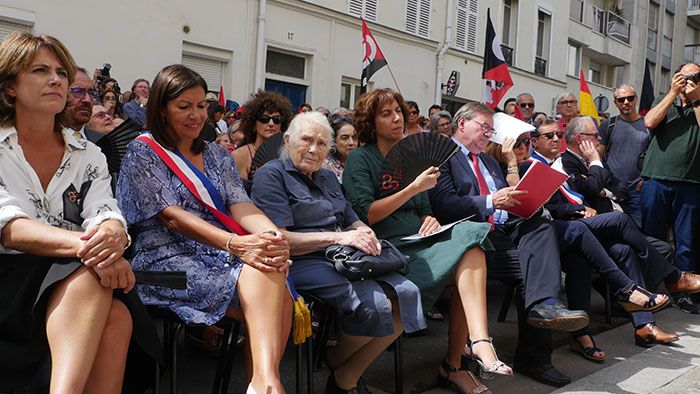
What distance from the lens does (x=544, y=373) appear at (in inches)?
151

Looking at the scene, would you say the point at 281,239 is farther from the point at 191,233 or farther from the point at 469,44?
the point at 469,44

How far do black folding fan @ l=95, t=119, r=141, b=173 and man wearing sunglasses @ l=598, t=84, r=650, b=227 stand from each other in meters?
4.65

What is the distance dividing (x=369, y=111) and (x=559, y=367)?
2021 mm

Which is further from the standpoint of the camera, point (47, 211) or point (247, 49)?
point (247, 49)

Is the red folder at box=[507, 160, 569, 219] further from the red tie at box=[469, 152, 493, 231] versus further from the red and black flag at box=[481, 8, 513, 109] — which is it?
the red and black flag at box=[481, 8, 513, 109]

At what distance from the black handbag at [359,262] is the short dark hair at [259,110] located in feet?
5.69

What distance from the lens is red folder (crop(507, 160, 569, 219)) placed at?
13.0 feet

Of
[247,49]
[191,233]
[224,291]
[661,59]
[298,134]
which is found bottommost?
[224,291]

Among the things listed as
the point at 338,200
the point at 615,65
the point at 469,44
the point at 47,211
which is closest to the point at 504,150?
the point at 338,200

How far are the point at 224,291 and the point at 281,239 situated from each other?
0.33 metres

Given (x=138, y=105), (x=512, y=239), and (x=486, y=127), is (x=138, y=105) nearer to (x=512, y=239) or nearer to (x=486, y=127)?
(x=486, y=127)

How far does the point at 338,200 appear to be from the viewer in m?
3.67

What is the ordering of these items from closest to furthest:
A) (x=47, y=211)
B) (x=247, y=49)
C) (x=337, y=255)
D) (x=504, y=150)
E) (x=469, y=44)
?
(x=47, y=211) → (x=337, y=255) → (x=504, y=150) → (x=247, y=49) → (x=469, y=44)

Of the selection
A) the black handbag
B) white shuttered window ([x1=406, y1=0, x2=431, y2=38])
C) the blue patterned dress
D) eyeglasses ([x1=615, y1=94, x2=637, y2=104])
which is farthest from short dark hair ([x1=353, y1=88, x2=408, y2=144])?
white shuttered window ([x1=406, y1=0, x2=431, y2=38])
